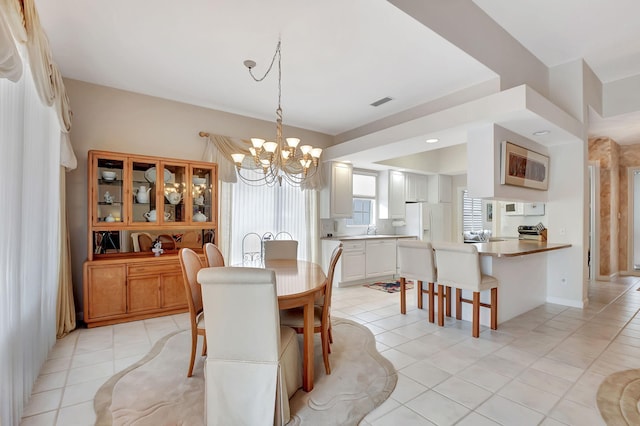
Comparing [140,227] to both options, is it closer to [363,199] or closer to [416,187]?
[363,199]

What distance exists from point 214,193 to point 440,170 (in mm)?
5142

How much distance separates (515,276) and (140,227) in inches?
185

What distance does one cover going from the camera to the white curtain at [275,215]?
4805mm

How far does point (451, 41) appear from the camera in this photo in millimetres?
2906

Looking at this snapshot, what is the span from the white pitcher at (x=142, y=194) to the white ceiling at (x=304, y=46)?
127cm

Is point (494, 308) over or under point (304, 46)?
under

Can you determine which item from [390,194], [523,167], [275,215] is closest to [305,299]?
[275,215]

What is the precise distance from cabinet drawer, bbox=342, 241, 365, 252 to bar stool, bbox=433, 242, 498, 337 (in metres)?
2.01

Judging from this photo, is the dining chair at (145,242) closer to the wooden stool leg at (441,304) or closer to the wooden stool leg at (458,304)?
the wooden stool leg at (441,304)

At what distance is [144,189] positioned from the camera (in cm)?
394

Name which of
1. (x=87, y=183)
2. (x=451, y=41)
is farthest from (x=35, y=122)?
(x=451, y=41)

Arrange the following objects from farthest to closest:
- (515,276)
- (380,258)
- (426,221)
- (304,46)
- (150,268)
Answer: (426,221), (380,258), (515,276), (150,268), (304,46)

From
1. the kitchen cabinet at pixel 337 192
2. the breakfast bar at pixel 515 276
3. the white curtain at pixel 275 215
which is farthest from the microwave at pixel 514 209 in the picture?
the white curtain at pixel 275 215

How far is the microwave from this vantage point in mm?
5176
